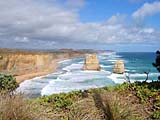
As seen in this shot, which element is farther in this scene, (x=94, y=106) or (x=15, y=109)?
(x=94, y=106)

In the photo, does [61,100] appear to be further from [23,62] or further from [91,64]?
[23,62]

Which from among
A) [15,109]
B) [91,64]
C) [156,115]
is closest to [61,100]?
[156,115]

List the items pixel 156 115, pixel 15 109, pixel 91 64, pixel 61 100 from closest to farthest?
pixel 15 109 < pixel 156 115 < pixel 61 100 < pixel 91 64

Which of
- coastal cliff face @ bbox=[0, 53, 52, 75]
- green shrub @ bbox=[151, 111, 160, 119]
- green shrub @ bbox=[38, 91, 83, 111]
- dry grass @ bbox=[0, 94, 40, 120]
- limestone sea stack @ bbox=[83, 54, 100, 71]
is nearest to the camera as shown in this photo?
dry grass @ bbox=[0, 94, 40, 120]

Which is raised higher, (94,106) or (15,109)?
(15,109)

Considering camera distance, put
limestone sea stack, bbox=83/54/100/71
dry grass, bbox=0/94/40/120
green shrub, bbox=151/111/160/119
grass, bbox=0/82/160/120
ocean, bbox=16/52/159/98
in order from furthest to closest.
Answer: limestone sea stack, bbox=83/54/100/71
ocean, bbox=16/52/159/98
green shrub, bbox=151/111/160/119
grass, bbox=0/82/160/120
dry grass, bbox=0/94/40/120

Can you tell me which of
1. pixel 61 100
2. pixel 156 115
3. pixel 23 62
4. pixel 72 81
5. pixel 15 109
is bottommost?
pixel 72 81

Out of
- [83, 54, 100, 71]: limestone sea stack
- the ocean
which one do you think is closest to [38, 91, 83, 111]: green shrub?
the ocean

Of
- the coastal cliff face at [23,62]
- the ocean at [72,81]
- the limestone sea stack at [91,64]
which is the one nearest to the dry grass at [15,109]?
the ocean at [72,81]

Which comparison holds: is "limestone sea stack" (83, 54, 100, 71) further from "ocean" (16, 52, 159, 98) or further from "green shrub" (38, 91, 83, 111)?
"green shrub" (38, 91, 83, 111)

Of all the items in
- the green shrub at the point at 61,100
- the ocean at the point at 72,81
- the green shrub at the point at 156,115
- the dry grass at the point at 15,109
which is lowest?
the ocean at the point at 72,81

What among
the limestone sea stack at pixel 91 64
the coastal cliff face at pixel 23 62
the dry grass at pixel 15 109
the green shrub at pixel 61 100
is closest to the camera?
the dry grass at pixel 15 109

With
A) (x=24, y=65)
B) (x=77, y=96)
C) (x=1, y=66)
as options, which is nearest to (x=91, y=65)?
(x=24, y=65)

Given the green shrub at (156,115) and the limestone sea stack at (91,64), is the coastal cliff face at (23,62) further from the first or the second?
the green shrub at (156,115)
